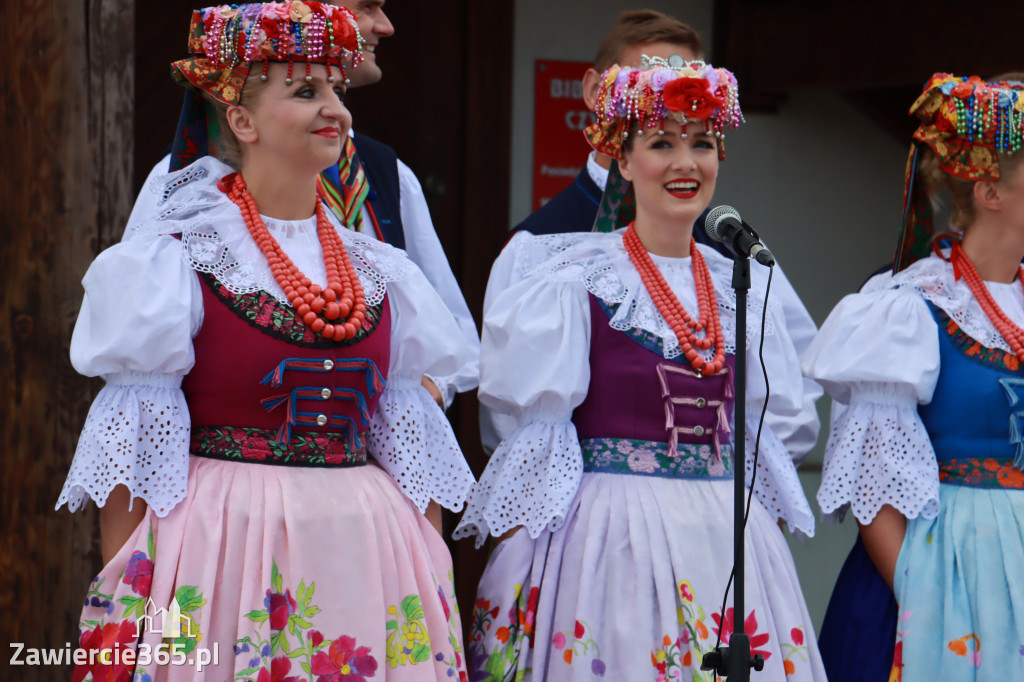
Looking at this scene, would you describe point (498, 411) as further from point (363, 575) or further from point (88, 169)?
point (88, 169)

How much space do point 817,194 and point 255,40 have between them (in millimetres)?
3209

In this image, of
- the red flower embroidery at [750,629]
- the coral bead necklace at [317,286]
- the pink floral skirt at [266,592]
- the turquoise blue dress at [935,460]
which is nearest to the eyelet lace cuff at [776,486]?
the turquoise blue dress at [935,460]

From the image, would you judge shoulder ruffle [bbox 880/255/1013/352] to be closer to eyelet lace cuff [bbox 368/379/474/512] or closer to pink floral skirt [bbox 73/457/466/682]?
eyelet lace cuff [bbox 368/379/474/512]

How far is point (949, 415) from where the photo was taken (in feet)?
11.2

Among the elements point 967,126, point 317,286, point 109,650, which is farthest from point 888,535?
point 109,650

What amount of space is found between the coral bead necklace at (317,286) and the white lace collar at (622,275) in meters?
0.52

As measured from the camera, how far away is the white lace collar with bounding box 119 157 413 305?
2.80 meters

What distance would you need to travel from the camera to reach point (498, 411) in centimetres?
330

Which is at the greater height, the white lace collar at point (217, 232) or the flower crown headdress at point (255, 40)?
the flower crown headdress at point (255, 40)

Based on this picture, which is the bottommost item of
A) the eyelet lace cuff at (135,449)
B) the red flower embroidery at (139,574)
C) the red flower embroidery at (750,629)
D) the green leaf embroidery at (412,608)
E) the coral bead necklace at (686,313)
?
the red flower embroidery at (750,629)

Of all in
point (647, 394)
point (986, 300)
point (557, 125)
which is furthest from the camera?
point (557, 125)

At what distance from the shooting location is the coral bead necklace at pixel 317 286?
2.81 m

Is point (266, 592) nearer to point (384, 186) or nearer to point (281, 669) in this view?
point (281, 669)

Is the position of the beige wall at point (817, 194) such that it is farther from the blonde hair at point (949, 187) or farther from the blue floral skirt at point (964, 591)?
the blue floral skirt at point (964, 591)
